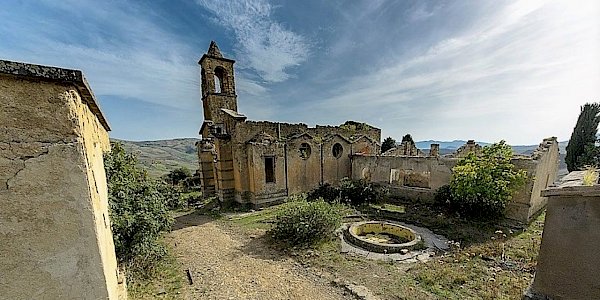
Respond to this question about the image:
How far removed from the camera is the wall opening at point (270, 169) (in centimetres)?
1423

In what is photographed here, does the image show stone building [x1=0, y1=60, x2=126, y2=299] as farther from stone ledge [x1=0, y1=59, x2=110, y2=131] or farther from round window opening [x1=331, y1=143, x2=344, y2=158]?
round window opening [x1=331, y1=143, x2=344, y2=158]

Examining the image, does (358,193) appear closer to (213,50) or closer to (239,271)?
(239,271)

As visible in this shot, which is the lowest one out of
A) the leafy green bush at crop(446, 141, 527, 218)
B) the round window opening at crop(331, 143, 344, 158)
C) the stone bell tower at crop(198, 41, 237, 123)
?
the leafy green bush at crop(446, 141, 527, 218)

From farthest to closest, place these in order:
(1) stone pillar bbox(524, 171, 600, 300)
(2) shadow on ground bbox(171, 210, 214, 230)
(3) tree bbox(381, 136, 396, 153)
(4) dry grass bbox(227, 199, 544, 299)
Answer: (3) tree bbox(381, 136, 396, 153) < (2) shadow on ground bbox(171, 210, 214, 230) < (4) dry grass bbox(227, 199, 544, 299) < (1) stone pillar bbox(524, 171, 600, 300)

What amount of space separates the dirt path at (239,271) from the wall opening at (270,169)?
514 centimetres

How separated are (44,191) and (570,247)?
633cm

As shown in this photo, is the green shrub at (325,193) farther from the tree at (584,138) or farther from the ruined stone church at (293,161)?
the tree at (584,138)

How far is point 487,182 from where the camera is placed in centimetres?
975

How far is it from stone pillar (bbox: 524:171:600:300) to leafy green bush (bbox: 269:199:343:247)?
568 cm

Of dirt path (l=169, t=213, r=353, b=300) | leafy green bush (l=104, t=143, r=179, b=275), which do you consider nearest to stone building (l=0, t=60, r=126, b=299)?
leafy green bush (l=104, t=143, r=179, b=275)

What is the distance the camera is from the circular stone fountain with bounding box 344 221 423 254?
7828mm

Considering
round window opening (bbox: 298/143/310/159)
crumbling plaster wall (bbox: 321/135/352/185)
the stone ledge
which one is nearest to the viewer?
the stone ledge

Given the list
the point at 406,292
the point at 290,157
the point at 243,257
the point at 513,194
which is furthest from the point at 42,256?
the point at 513,194

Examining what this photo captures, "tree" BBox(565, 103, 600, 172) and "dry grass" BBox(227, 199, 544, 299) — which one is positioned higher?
"tree" BBox(565, 103, 600, 172)
